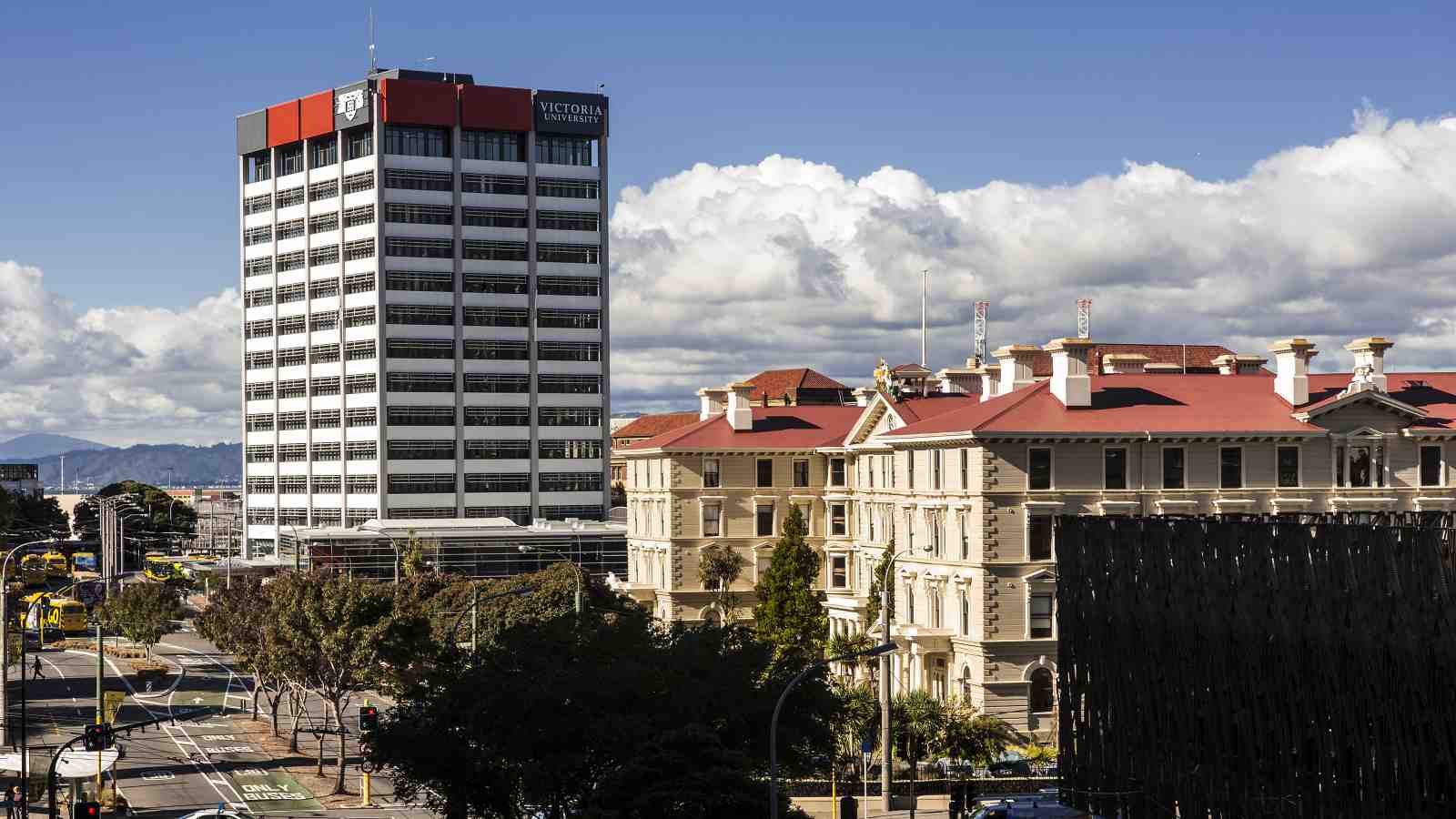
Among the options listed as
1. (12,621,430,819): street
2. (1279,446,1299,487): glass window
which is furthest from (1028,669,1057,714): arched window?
(12,621,430,819): street

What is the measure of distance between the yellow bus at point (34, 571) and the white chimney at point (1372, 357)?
95.3 meters

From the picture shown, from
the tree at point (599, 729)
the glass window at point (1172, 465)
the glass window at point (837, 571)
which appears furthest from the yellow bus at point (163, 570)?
the tree at point (599, 729)

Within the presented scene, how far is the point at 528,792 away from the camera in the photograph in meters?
46.5

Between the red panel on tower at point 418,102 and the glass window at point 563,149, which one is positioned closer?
the red panel on tower at point 418,102

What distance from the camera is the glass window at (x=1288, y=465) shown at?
80.1 meters

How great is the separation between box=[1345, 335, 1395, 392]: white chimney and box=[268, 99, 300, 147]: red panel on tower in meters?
109

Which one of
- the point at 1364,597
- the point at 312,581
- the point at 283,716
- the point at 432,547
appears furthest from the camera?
the point at 432,547

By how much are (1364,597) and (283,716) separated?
62208 millimetres

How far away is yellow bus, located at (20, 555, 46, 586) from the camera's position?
142 metres

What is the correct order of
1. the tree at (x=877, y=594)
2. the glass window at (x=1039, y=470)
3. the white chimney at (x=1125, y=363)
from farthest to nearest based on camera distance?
the white chimney at (x=1125, y=363), the tree at (x=877, y=594), the glass window at (x=1039, y=470)

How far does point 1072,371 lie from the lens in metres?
78.5

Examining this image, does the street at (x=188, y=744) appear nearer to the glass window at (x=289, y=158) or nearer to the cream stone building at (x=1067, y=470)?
the cream stone building at (x=1067, y=470)

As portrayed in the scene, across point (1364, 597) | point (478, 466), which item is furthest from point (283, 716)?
point (478, 466)

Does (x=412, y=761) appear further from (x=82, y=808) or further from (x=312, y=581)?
(x=312, y=581)
